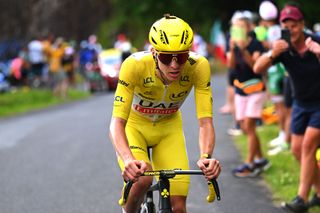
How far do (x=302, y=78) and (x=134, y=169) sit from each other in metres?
3.37

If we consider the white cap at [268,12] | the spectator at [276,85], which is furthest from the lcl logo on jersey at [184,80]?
the white cap at [268,12]

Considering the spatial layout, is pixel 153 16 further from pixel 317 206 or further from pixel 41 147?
pixel 317 206

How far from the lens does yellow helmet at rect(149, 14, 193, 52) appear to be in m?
5.32

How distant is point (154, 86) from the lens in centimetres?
594

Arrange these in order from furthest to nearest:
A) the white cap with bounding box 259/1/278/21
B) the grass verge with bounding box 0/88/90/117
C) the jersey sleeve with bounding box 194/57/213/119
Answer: the grass verge with bounding box 0/88/90/117 < the white cap with bounding box 259/1/278/21 < the jersey sleeve with bounding box 194/57/213/119

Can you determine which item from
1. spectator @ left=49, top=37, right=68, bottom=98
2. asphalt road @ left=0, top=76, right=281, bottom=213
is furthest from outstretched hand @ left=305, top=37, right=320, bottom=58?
spectator @ left=49, top=37, right=68, bottom=98

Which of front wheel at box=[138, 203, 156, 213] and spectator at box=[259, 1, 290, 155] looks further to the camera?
spectator at box=[259, 1, 290, 155]

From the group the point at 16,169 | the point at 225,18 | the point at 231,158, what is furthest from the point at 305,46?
the point at 225,18

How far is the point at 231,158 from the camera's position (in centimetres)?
1162

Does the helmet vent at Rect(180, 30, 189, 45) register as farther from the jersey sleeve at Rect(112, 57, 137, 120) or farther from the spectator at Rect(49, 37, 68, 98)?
the spectator at Rect(49, 37, 68, 98)

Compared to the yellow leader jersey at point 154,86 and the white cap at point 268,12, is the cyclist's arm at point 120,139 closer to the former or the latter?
the yellow leader jersey at point 154,86

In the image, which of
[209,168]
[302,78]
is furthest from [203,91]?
[302,78]

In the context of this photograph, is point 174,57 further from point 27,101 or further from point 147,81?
point 27,101

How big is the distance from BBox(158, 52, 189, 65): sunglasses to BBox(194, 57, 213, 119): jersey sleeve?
1.79ft
